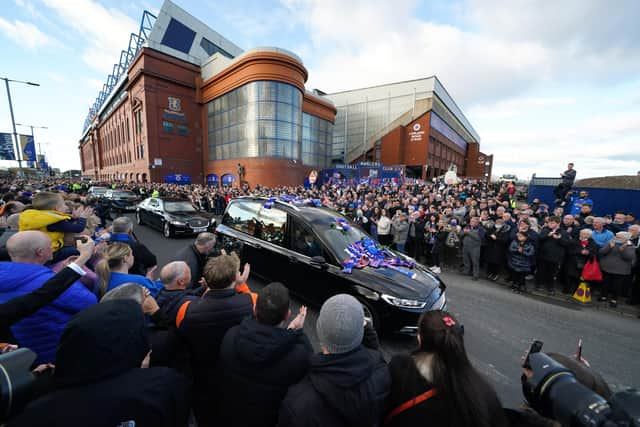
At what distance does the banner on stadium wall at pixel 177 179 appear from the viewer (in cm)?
2883

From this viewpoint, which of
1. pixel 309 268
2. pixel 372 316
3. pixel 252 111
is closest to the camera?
pixel 372 316

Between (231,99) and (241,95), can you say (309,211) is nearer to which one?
(241,95)

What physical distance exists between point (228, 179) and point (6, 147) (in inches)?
648

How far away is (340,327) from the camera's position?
1.28 metres

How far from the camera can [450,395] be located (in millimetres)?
1182

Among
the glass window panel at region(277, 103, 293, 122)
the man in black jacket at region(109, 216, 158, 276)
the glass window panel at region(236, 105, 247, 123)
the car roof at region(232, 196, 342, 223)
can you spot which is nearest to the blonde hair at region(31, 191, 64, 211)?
the man in black jacket at region(109, 216, 158, 276)

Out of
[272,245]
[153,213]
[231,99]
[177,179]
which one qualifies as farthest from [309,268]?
[177,179]

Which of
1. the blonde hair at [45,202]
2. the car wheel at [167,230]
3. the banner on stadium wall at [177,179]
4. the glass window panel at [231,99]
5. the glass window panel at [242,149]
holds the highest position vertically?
the glass window panel at [231,99]

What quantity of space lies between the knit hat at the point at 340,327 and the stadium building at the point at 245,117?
2483cm

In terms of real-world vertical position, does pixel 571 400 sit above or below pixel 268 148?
below

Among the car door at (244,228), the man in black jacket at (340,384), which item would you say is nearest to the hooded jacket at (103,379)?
the man in black jacket at (340,384)

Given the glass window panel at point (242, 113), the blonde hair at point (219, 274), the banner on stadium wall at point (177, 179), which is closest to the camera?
the blonde hair at point (219, 274)

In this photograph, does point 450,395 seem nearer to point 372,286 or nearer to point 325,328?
point 325,328

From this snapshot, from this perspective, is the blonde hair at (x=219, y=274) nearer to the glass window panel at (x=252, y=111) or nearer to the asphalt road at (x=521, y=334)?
the asphalt road at (x=521, y=334)
